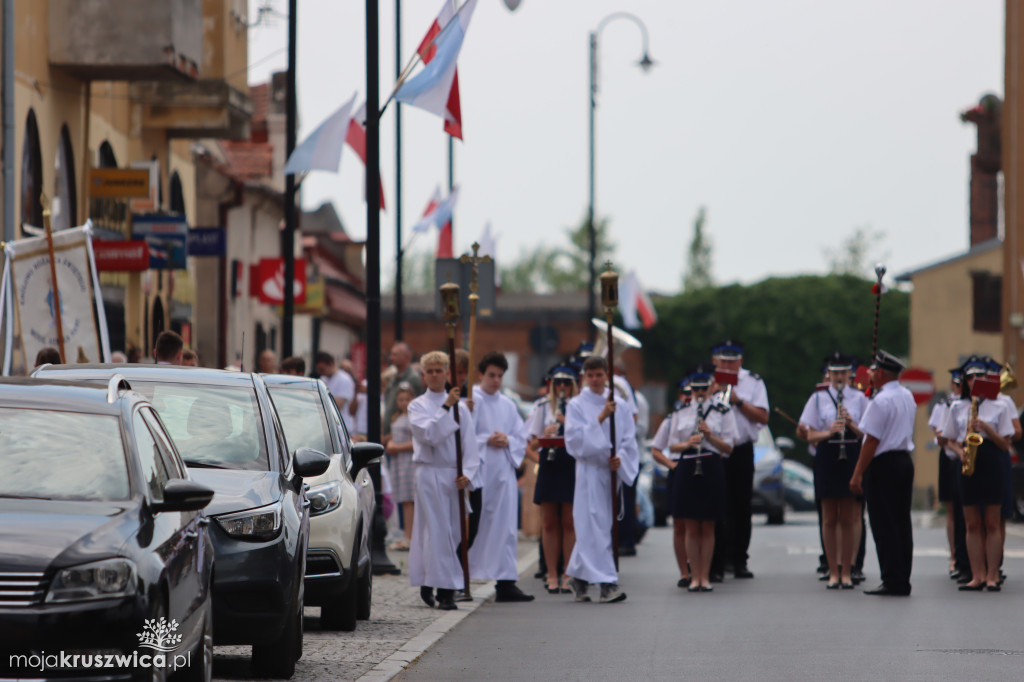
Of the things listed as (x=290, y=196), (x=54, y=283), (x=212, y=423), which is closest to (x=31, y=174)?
(x=290, y=196)

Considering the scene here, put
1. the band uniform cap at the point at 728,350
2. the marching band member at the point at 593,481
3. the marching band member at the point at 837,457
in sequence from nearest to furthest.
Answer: the marching band member at the point at 593,481
the marching band member at the point at 837,457
the band uniform cap at the point at 728,350

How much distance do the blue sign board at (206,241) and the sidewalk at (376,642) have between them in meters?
13.7

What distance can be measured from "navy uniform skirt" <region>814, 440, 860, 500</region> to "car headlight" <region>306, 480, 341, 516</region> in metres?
6.19

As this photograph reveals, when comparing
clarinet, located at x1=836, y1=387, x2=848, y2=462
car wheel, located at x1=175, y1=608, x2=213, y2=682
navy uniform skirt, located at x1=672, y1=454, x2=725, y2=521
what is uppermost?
clarinet, located at x1=836, y1=387, x2=848, y2=462

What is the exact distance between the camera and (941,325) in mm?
62969

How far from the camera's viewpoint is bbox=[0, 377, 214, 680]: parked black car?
6.67 m

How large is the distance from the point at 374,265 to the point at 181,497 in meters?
9.79

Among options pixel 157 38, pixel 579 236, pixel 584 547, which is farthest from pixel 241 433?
pixel 579 236

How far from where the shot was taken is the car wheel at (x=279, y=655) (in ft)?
32.2

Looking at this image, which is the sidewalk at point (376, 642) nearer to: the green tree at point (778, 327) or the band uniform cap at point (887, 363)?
the band uniform cap at point (887, 363)

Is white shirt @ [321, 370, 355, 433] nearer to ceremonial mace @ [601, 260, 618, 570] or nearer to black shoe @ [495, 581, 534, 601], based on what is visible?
ceremonial mace @ [601, 260, 618, 570]

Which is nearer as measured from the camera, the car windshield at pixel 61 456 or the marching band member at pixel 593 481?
the car windshield at pixel 61 456

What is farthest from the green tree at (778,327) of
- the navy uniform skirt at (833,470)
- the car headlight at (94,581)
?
the car headlight at (94,581)

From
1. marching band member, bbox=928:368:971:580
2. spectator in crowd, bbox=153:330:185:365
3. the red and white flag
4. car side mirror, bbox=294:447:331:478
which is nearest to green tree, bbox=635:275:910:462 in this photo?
the red and white flag
